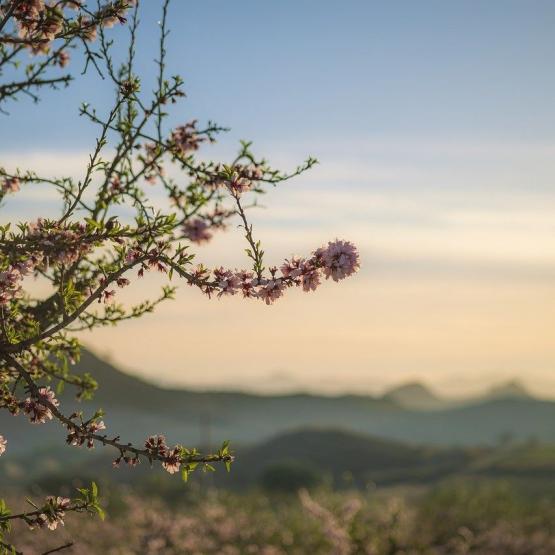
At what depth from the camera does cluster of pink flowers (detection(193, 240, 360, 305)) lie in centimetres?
554

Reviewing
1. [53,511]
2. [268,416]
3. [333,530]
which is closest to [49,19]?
[53,511]

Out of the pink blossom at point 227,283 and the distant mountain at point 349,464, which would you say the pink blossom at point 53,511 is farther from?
the distant mountain at point 349,464

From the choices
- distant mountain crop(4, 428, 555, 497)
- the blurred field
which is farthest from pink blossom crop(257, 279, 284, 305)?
distant mountain crop(4, 428, 555, 497)

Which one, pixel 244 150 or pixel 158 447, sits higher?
pixel 244 150

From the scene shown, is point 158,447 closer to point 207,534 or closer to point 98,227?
point 98,227

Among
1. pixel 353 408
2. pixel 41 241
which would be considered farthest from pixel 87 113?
pixel 353 408

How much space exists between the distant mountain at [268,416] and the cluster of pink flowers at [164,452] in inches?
3346

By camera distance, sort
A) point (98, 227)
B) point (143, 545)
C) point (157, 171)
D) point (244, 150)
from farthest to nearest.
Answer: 1. point (143, 545)
2. point (157, 171)
3. point (244, 150)
4. point (98, 227)

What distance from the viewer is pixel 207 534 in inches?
711

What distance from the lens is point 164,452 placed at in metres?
5.60

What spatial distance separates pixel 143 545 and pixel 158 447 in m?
11.5

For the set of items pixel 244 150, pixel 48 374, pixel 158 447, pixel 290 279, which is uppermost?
pixel 244 150

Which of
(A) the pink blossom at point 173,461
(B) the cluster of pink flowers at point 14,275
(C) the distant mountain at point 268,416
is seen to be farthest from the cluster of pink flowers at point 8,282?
(C) the distant mountain at point 268,416

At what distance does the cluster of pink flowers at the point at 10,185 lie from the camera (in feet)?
22.1
